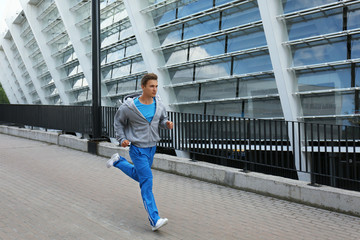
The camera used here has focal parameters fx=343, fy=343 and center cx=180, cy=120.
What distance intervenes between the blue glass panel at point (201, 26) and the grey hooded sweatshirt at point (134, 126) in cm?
1120

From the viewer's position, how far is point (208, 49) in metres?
14.9

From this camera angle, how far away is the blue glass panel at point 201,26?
47.2 feet

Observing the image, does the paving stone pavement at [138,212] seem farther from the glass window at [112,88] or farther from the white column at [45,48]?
the white column at [45,48]

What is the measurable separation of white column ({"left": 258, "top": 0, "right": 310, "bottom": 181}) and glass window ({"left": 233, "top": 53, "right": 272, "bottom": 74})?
3.51 feet

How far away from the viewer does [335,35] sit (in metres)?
10.8

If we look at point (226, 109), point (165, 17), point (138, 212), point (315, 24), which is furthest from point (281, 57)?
point (138, 212)

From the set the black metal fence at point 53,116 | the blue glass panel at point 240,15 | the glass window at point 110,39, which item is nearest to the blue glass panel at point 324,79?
the blue glass panel at point 240,15

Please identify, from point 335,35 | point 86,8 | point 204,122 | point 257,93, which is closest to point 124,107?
point 204,122

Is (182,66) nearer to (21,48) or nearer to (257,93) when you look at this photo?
(257,93)

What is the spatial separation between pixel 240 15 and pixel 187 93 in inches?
183

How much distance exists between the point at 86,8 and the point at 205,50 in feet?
38.0

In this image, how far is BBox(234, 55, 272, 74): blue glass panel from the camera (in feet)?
42.5

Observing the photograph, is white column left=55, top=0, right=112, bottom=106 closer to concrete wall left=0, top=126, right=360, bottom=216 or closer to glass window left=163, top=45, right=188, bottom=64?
glass window left=163, top=45, right=188, bottom=64

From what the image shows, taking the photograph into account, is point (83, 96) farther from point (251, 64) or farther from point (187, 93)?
point (251, 64)
